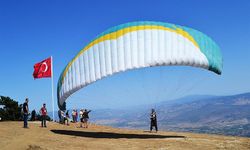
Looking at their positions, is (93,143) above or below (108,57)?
below

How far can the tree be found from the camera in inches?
2116

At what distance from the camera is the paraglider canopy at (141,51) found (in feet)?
80.0

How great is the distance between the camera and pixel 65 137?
25.7 m

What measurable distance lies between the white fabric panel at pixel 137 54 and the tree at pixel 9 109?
3125 cm

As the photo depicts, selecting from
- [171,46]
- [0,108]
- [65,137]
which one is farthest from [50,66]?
[171,46]

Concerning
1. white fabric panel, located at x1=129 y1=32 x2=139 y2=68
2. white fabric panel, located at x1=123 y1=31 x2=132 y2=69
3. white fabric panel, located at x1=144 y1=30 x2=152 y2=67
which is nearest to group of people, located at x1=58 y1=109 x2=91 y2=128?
white fabric panel, located at x1=123 y1=31 x2=132 y2=69

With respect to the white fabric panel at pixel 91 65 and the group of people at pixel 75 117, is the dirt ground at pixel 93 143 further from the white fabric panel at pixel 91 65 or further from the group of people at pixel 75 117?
the group of people at pixel 75 117

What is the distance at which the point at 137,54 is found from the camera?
80.4 ft

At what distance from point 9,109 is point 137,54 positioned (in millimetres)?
35901

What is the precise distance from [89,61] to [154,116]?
8.29 m

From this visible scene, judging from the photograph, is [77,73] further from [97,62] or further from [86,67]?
[97,62]

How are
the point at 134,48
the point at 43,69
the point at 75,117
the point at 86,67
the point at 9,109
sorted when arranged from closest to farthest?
the point at 134,48, the point at 86,67, the point at 75,117, the point at 43,69, the point at 9,109

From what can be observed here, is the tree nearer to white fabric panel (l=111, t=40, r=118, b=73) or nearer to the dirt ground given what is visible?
the dirt ground

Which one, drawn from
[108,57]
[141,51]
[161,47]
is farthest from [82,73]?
[161,47]
